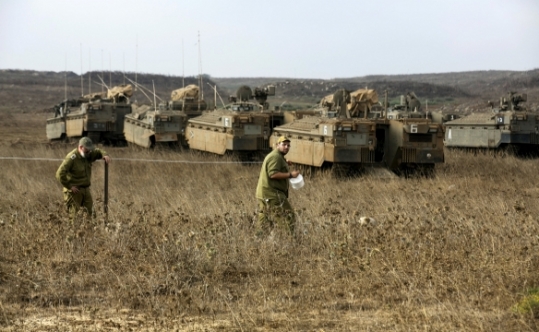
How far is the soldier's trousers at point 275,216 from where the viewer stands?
1011 centimetres

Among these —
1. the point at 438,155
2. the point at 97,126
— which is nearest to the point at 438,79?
the point at 97,126

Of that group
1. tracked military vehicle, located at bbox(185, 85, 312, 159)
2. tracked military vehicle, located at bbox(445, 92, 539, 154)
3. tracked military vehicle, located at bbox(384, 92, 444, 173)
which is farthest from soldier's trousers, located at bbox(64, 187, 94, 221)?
tracked military vehicle, located at bbox(445, 92, 539, 154)

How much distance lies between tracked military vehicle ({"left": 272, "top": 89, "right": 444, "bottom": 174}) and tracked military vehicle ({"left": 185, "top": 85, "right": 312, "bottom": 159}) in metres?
1.64

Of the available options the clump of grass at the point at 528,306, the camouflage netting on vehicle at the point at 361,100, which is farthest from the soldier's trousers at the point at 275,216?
the camouflage netting on vehicle at the point at 361,100

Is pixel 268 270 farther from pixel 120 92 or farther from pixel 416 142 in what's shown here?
pixel 120 92

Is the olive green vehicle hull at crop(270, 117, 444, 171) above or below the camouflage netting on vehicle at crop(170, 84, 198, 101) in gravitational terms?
below

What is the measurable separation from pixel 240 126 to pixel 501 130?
725 centimetres

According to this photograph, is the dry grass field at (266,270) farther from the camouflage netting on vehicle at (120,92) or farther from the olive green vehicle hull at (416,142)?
the camouflage netting on vehicle at (120,92)

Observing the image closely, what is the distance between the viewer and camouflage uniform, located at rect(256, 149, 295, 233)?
10195 millimetres

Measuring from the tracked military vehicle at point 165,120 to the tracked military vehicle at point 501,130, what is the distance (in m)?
7.08

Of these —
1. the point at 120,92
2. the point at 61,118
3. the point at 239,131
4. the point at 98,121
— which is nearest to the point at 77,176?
the point at 239,131

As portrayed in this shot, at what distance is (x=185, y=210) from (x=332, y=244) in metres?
3.04

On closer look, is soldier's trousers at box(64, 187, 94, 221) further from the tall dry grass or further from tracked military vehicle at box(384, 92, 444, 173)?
tracked military vehicle at box(384, 92, 444, 173)

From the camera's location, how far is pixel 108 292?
26.7 feet
